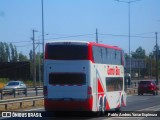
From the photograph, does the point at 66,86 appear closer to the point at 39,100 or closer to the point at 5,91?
the point at 39,100

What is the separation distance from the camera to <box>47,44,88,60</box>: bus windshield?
2212 cm

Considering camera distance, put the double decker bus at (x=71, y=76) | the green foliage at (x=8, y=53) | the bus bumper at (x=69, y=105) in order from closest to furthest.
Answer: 1. the bus bumper at (x=69, y=105)
2. the double decker bus at (x=71, y=76)
3. the green foliage at (x=8, y=53)

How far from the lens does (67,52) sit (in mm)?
22297

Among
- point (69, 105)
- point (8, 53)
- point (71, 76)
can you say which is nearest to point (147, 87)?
point (71, 76)

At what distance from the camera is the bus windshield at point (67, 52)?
22125mm

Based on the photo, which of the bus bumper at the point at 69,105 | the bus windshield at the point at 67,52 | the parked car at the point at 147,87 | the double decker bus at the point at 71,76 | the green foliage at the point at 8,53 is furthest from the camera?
the green foliage at the point at 8,53

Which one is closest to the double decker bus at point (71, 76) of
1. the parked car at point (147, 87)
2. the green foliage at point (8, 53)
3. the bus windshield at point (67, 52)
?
the bus windshield at point (67, 52)

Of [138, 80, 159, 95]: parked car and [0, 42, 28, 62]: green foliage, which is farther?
[0, 42, 28, 62]: green foliage

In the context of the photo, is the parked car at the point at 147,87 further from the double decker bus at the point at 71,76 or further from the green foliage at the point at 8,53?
the green foliage at the point at 8,53

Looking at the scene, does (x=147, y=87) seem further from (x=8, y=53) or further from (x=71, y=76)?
(x=8, y=53)

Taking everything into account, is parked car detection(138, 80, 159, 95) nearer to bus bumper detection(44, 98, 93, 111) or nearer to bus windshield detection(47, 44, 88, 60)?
bus windshield detection(47, 44, 88, 60)

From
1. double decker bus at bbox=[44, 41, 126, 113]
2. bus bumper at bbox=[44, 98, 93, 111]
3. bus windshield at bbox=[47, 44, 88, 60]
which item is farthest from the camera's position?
bus windshield at bbox=[47, 44, 88, 60]

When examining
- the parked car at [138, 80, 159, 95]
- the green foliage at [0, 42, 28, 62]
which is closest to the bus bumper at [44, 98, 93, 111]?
the parked car at [138, 80, 159, 95]

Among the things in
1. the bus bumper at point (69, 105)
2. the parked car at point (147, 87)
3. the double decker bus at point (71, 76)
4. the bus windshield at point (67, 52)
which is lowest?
the parked car at point (147, 87)
